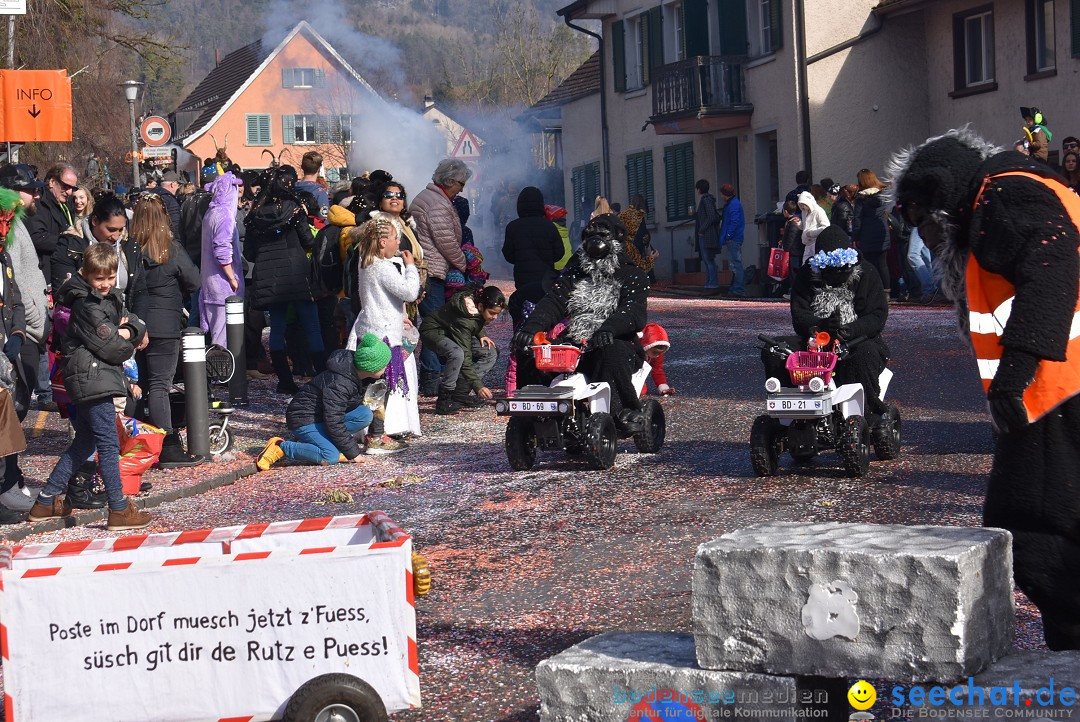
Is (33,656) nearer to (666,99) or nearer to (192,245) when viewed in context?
(192,245)

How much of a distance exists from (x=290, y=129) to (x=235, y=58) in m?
7.43

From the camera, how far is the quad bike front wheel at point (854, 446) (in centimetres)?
940

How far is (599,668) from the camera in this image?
465cm

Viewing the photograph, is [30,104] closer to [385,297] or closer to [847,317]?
[385,297]

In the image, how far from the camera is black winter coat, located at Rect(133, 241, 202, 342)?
11.4 meters

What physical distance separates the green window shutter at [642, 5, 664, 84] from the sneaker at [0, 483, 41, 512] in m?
26.8

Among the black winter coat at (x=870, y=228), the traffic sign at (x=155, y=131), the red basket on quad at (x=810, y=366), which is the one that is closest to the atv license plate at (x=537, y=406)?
the red basket on quad at (x=810, y=366)

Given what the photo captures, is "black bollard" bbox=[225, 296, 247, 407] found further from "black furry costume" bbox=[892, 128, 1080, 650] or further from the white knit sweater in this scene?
"black furry costume" bbox=[892, 128, 1080, 650]

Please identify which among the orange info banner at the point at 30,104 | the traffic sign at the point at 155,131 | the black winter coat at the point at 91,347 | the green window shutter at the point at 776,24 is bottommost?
the black winter coat at the point at 91,347

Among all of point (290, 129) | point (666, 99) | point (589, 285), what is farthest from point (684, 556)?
point (290, 129)

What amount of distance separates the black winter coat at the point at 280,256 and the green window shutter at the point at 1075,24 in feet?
50.4

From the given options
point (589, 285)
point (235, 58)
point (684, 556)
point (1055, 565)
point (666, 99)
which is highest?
point (235, 58)

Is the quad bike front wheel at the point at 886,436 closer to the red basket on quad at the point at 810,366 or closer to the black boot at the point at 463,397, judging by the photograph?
the red basket on quad at the point at 810,366

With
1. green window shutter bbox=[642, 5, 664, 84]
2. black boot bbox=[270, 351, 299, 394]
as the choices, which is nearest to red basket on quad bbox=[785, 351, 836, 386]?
black boot bbox=[270, 351, 299, 394]
